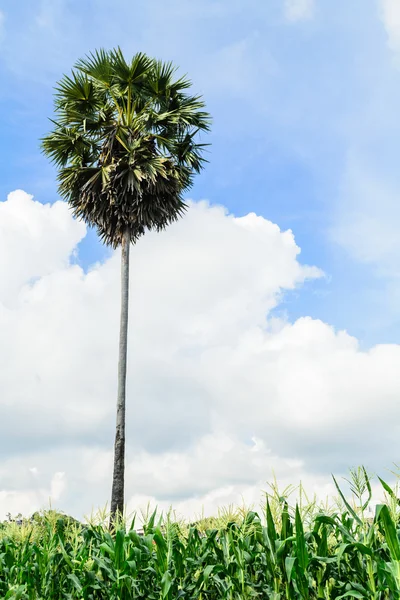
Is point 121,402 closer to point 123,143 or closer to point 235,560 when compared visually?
point 123,143

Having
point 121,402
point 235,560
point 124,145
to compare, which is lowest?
point 235,560

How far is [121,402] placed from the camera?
16.7 metres

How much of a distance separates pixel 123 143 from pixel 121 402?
25.8ft

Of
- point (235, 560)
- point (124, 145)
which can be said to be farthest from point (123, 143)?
point (235, 560)

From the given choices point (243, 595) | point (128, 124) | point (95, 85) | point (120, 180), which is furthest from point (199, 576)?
point (95, 85)

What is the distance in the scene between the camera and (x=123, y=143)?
60.5 ft

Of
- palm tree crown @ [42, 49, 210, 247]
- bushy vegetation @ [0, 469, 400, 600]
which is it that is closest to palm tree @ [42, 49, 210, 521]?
palm tree crown @ [42, 49, 210, 247]

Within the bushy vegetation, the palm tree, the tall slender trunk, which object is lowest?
the bushy vegetation

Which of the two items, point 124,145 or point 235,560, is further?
point 124,145

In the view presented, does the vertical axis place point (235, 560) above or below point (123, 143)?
below

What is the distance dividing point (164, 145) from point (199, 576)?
1668 cm

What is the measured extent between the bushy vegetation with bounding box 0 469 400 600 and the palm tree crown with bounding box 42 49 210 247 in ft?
46.9

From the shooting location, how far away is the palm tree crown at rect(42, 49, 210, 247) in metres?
18.7

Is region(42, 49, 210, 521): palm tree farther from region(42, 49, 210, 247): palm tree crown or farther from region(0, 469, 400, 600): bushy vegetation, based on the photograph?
region(0, 469, 400, 600): bushy vegetation
